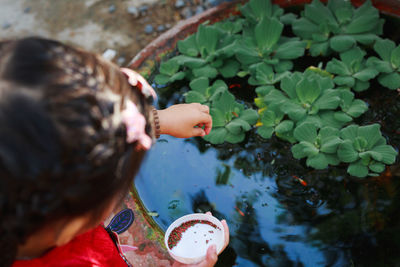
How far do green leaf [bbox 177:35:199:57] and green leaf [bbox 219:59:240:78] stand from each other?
4.6 inches

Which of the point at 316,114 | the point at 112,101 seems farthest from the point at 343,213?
the point at 112,101

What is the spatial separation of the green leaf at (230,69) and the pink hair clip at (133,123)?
2.86 ft

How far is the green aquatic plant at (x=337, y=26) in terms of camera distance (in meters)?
1.36

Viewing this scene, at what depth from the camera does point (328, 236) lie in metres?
1.07

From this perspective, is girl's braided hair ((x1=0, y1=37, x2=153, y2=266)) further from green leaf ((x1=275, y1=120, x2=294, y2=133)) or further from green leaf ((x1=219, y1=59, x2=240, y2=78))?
green leaf ((x1=219, y1=59, x2=240, y2=78))

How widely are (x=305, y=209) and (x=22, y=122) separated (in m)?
0.86

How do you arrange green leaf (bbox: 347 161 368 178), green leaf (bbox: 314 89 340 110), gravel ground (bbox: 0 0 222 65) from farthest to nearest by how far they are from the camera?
gravel ground (bbox: 0 0 222 65) → green leaf (bbox: 314 89 340 110) → green leaf (bbox: 347 161 368 178)

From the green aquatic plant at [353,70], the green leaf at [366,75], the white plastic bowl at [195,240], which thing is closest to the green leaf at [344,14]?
the green aquatic plant at [353,70]

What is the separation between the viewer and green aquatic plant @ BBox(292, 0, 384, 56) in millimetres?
1363

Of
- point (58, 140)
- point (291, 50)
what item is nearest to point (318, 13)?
point (291, 50)

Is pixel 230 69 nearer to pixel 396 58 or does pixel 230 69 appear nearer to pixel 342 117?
pixel 342 117

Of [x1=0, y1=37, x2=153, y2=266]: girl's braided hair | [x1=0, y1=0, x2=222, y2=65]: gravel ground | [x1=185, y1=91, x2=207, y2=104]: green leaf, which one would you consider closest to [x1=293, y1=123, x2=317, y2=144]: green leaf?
[x1=185, y1=91, x2=207, y2=104]: green leaf

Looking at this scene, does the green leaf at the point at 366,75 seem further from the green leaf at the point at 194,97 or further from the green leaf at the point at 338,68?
the green leaf at the point at 194,97

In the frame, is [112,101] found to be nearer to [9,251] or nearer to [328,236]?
[9,251]
